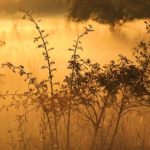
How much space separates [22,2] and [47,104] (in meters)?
12.2

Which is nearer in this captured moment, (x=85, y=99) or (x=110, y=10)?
(x=85, y=99)

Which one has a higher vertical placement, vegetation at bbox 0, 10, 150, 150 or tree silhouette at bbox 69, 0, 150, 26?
tree silhouette at bbox 69, 0, 150, 26

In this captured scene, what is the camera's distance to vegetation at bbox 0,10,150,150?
870 centimetres

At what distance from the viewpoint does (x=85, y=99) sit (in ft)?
28.7

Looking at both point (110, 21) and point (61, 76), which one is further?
point (110, 21)

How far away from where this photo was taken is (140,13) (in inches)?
771

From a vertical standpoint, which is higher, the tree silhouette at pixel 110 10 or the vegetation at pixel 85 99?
the tree silhouette at pixel 110 10

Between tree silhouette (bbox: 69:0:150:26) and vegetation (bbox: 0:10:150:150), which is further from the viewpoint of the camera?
tree silhouette (bbox: 69:0:150:26)

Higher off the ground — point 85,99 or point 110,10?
point 110,10

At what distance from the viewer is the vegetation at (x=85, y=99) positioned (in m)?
8.70

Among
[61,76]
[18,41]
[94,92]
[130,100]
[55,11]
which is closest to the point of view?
[94,92]

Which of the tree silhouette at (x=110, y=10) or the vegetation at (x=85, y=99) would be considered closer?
the vegetation at (x=85, y=99)

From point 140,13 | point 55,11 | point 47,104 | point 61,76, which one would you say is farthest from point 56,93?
point 55,11

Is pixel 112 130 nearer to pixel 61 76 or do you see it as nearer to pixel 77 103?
pixel 77 103
